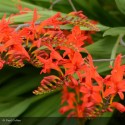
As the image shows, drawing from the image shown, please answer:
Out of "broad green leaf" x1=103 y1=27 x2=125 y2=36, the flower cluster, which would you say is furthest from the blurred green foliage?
the flower cluster

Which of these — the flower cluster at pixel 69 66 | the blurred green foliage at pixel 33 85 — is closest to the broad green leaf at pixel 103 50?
the blurred green foliage at pixel 33 85

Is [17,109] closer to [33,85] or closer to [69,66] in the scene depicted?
[33,85]

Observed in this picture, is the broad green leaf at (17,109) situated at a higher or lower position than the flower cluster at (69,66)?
lower

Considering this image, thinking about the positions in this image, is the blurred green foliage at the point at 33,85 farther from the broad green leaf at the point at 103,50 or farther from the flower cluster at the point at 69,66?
the flower cluster at the point at 69,66

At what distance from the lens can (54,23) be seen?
909 mm

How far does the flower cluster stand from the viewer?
716 mm

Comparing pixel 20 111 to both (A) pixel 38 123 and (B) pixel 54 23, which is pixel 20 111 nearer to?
(A) pixel 38 123

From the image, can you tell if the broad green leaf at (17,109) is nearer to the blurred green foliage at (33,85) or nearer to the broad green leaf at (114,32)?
the blurred green foliage at (33,85)

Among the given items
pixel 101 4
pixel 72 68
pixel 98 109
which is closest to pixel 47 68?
pixel 72 68

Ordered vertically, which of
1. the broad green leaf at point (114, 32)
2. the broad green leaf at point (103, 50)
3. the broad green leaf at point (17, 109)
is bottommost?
the broad green leaf at point (17, 109)

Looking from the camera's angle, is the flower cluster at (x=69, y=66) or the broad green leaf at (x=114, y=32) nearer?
the flower cluster at (x=69, y=66)

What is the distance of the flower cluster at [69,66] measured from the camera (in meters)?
0.72

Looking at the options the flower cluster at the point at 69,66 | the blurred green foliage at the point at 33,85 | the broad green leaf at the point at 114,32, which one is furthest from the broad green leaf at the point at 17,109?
the broad green leaf at the point at 114,32

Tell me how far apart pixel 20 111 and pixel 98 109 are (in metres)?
0.33
